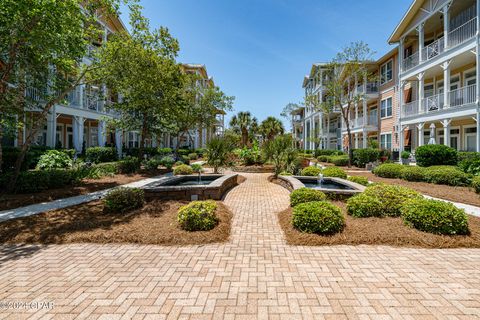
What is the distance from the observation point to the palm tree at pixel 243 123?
43.5m

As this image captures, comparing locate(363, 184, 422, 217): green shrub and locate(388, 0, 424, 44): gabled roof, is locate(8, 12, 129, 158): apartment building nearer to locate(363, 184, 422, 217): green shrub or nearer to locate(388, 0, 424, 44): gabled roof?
locate(363, 184, 422, 217): green shrub

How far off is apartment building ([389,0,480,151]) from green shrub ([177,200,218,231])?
15.8 meters

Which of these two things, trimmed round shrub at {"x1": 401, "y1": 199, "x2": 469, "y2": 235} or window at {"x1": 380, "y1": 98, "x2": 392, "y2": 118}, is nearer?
trimmed round shrub at {"x1": 401, "y1": 199, "x2": 469, "y2": 235}

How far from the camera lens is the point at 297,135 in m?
63.2

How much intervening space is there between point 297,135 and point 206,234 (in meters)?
60.5

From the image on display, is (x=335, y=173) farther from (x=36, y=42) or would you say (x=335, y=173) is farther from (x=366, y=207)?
(x=36, y=42)

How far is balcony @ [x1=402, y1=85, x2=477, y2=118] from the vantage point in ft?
48.1

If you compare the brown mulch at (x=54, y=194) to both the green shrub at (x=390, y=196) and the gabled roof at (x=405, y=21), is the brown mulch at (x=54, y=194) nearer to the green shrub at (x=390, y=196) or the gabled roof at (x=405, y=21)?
the green shrub at (x=390, y=196)

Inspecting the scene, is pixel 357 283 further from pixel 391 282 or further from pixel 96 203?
pixel 96 203

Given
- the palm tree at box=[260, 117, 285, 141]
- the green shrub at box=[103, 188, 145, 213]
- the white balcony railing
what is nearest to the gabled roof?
the white balcony railing

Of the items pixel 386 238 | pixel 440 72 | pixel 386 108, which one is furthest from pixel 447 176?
pixel 386 108

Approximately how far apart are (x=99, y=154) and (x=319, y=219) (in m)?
20.9

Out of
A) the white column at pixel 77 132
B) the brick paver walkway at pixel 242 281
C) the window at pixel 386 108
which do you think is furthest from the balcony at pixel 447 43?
the white column at pixel 77 132

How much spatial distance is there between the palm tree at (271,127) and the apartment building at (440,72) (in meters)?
26.6
